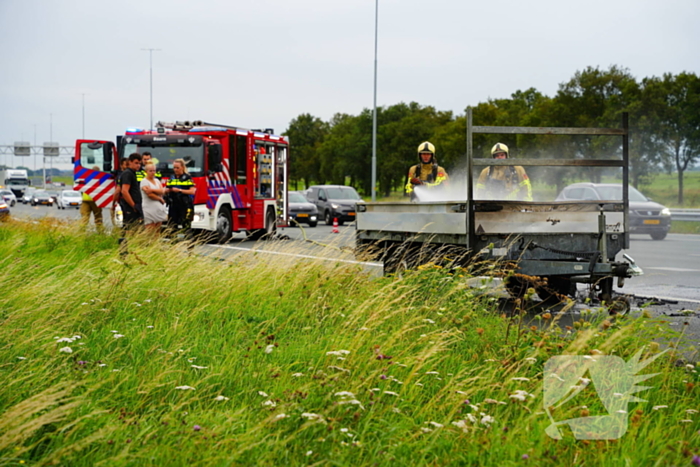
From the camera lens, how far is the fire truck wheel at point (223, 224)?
19.8m

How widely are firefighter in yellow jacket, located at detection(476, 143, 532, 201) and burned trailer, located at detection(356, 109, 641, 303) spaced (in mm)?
1130

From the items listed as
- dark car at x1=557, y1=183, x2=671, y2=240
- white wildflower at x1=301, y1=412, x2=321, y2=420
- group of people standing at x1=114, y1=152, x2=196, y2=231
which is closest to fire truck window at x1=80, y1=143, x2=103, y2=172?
group of people standing at x1=114, y1=152, x2=196, y2=231

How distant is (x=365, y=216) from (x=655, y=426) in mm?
6599

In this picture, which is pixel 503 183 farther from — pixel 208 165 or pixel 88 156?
pixel 88 156

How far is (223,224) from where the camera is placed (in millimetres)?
20031

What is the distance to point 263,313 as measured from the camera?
22.4 ft

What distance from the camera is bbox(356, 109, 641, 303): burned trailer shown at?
320 inches

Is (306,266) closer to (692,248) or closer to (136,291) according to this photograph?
(136,291)

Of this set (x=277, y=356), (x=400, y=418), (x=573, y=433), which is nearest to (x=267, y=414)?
(x=400, y=418)

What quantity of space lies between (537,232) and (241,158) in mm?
13188

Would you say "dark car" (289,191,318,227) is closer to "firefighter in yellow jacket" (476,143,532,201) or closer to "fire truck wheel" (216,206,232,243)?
"fire truck wheel" (216,206,232,243)

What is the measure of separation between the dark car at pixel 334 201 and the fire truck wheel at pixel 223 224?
12.6m

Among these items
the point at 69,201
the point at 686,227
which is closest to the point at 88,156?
the point at 686,227

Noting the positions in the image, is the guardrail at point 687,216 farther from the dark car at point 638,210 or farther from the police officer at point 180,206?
the police officer at point 180,206
